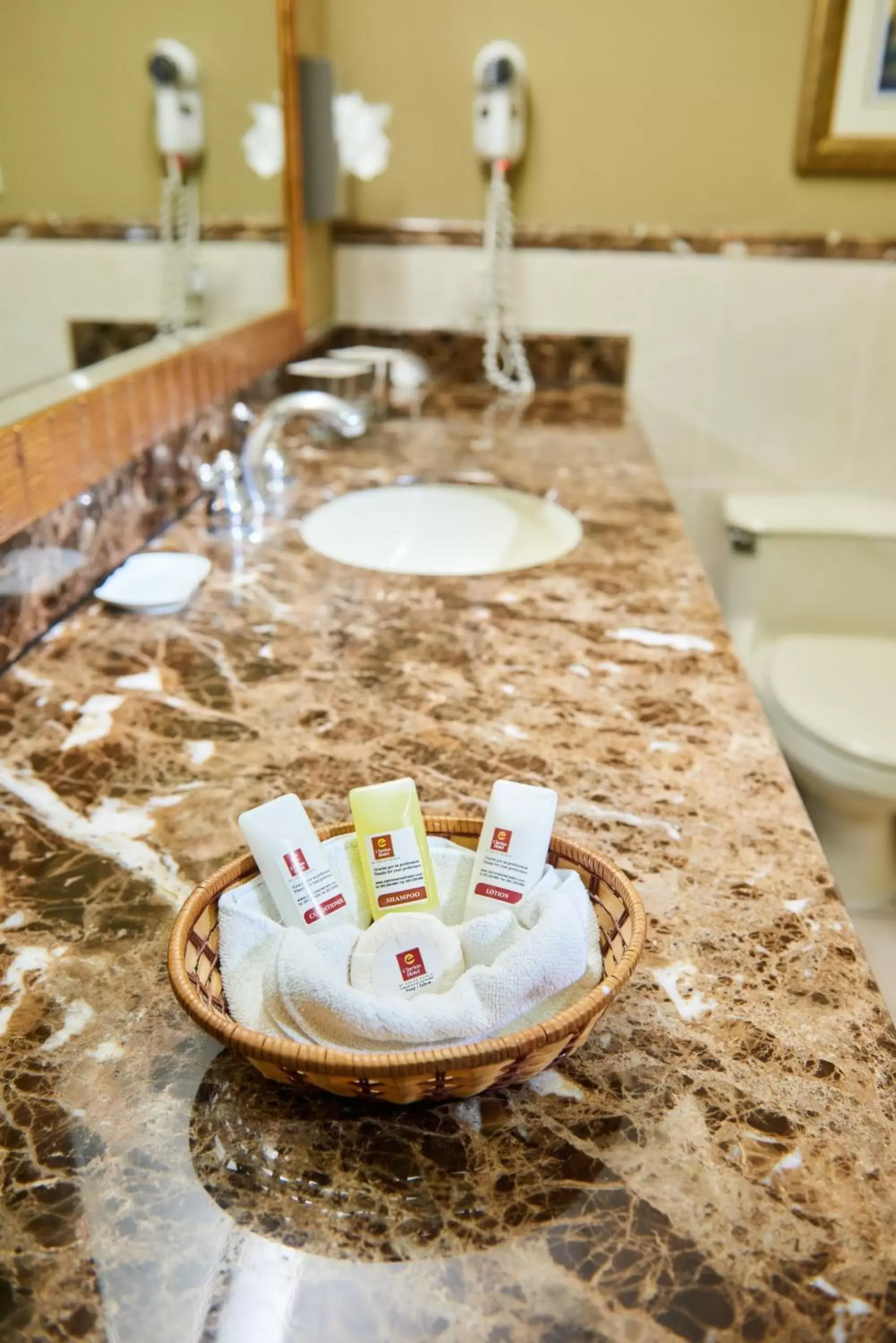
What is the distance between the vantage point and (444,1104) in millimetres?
523

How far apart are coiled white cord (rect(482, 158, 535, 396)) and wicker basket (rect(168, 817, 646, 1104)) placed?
1.69 metres

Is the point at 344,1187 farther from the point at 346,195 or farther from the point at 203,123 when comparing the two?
the point at 346,195

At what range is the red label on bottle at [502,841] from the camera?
590mm

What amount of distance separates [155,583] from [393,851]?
25.2 inches

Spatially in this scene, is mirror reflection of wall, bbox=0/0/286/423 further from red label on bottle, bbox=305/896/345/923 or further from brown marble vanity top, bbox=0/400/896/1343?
red label on bottle, bbox=305/896/345/923

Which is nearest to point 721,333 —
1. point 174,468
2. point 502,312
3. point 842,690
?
point 502,312

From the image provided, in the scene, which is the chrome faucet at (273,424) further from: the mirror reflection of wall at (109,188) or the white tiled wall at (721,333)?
the white tiled wall at (721,333)

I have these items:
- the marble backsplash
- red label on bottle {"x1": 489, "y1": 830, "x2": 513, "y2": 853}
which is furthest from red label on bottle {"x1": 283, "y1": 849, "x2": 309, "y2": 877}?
the marble backsplash

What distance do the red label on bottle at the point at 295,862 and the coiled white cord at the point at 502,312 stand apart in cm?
165

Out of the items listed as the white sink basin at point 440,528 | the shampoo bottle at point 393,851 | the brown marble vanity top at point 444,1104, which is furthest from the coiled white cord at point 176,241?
the shampoo bottle at point 393,851

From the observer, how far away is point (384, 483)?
1.54 meters

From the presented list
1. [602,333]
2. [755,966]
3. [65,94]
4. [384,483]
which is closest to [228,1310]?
[755,966]

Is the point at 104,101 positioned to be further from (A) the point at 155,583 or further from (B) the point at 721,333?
(B) the point at 721,333

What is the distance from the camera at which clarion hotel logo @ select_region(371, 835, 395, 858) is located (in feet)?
1.94
